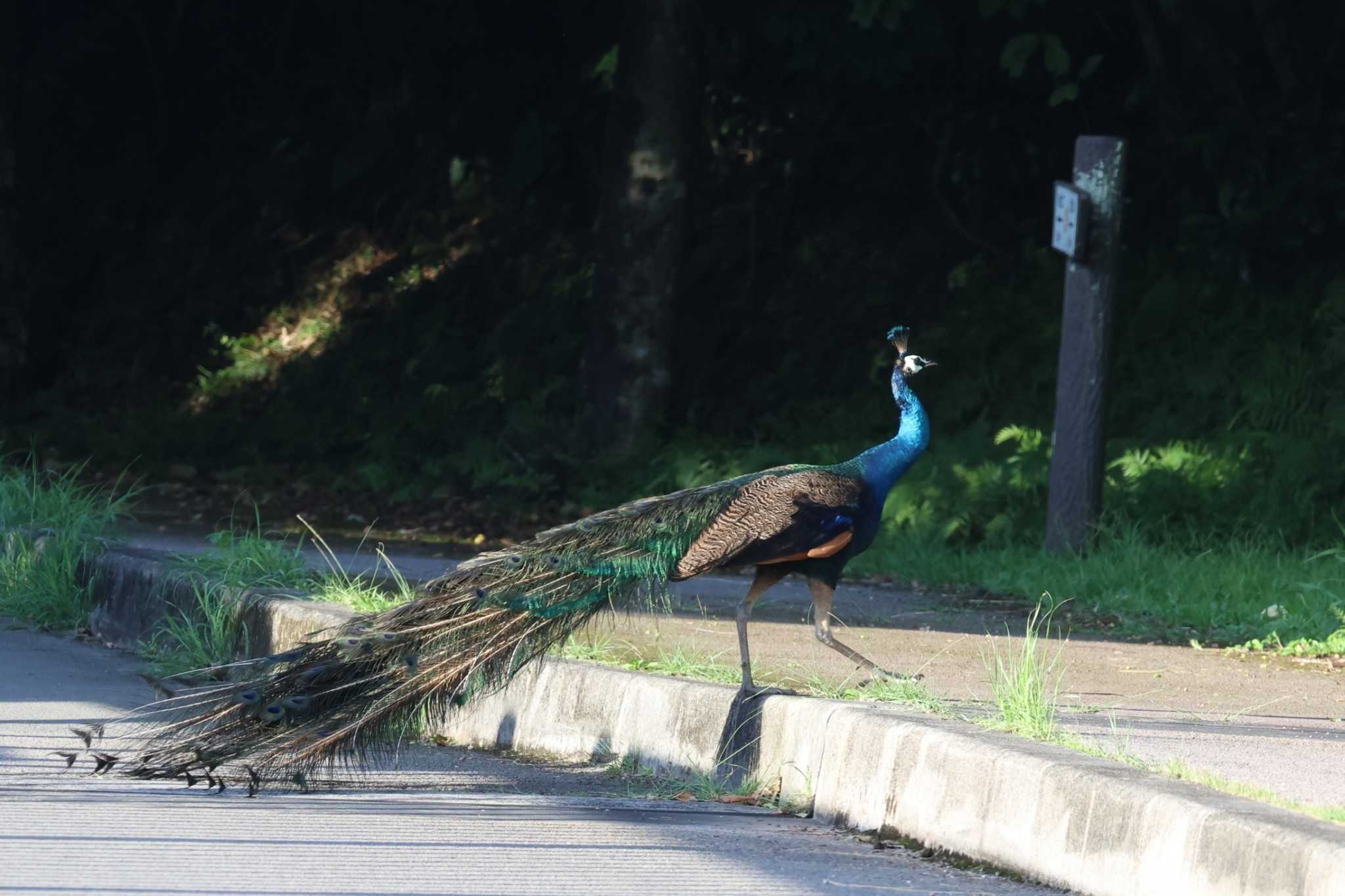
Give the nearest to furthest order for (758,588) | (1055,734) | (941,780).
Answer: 1. (941,780)
2. (1055,734)
3. (758,588)

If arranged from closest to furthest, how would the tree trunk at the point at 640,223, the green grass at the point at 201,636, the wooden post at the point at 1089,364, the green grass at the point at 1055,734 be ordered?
1. the green grass at the point at 1055,734
2. the green grass at the point at 201,636
3. the wooden post at the point at 1089,364
4. the tree trunk at the point at 640,223

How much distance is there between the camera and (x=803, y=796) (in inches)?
220

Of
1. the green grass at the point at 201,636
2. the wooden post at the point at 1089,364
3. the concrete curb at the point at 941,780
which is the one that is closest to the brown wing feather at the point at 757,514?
the concrete curb at the point at 941,780

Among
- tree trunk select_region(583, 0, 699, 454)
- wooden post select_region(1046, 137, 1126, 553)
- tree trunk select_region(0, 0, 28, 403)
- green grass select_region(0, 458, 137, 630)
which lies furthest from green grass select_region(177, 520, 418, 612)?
tree trunk select_region(0, 0, 28, 403)

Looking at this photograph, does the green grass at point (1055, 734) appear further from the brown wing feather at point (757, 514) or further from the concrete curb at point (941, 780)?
the brown wing feather at point (757, 514)

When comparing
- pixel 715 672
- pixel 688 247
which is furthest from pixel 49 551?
pixel 688 247

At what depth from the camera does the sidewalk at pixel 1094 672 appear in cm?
553

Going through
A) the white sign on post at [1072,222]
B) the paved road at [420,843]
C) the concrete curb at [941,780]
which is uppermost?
the white sign on post at [1072,222]

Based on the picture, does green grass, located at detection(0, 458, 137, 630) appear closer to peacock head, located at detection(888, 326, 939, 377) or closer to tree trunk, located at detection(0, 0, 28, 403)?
peacock head, located at detection(888, 326, 939, 377)

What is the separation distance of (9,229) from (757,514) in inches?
527

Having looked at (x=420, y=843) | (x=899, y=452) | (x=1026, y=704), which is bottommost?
(x=420, y=843)

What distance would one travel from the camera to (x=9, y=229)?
1731cm

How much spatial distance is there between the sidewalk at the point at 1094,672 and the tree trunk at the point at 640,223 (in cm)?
469

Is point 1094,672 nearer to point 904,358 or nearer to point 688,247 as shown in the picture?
point 904,358
